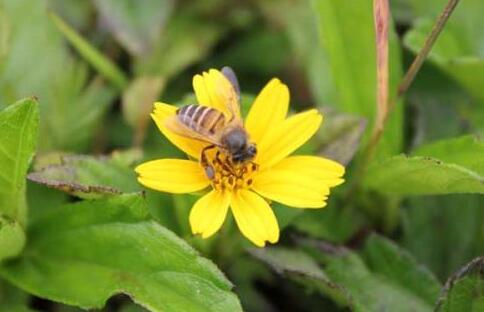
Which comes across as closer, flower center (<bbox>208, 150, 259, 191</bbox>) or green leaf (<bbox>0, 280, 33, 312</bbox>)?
flower center (<bbox>208, 150, 259, 191</bbox>)

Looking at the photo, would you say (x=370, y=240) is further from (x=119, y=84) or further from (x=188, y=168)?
(x=119, y=84)

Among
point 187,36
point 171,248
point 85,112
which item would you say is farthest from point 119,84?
point 171,248

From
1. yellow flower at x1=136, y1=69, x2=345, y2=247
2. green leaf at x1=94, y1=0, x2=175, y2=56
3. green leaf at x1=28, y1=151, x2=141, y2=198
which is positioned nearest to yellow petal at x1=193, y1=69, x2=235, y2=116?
yellow flower at x1=136, y1=69, x2=345, y2=247

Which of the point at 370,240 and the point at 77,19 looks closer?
the point at 370,240

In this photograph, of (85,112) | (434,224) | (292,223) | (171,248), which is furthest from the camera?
(85,112)

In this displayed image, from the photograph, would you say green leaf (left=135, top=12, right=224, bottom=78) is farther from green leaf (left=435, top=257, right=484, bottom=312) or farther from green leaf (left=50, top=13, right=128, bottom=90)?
green leaf (left=435, top=257, right=484, bottom=312)

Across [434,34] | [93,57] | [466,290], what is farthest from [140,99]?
[466,290]

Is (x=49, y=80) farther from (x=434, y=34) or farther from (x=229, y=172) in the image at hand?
(x=434, y=34)
